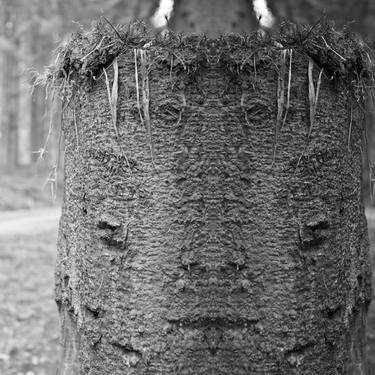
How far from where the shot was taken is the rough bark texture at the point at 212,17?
2178 mm

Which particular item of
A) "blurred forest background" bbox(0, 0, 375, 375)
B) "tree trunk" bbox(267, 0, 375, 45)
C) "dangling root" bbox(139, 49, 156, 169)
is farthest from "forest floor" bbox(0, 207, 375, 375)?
"tree trunk" bbox(267, 0, 375, 45)

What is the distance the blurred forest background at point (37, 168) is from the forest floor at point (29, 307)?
0.04 ft

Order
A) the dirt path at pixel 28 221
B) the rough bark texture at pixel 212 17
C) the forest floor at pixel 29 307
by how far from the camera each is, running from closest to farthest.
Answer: the rough bark texture at pixel 212 17 → the forest floor at pixel 29 307 → the dirt path at pixel 28 221

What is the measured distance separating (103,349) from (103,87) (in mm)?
1189

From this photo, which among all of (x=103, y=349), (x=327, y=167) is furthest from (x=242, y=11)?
(x=103, y=349)

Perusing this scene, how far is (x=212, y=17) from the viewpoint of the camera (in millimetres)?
2191

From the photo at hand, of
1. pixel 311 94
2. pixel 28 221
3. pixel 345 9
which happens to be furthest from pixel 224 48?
pixel 28 221

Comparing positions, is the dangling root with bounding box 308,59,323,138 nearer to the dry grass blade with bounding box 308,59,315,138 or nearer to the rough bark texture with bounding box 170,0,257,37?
the dry grass blade with bounding box 308,59,315,138

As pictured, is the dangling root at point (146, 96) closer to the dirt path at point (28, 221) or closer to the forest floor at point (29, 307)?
the forest floor at point (29, 307)

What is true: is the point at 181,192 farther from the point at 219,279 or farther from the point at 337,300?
the point at 337,300

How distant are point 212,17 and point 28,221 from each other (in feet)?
33.8

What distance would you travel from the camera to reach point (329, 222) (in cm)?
198

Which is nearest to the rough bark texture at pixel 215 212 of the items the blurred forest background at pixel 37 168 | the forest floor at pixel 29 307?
the blurred forest background at pixel 37 168

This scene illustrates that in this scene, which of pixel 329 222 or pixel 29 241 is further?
pixel 29 241
